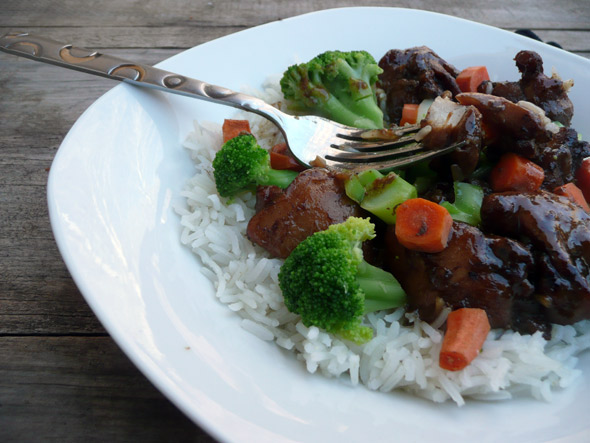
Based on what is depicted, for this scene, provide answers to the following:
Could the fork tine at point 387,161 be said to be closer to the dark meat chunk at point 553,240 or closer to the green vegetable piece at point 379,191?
the green vegetable piece at point 379,191

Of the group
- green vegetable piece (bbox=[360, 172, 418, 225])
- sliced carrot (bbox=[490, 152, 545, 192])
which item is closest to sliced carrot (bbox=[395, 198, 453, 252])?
green vegetable piece (bbox=[360, 172, 418, 225])

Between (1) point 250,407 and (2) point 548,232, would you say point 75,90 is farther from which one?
(2) point 548,232

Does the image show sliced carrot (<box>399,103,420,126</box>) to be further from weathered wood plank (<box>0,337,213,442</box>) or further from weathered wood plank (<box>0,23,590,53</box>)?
weathered wood plank (<box>0,23,590,53</box>)

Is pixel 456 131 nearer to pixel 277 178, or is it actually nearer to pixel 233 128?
pixel 277 178

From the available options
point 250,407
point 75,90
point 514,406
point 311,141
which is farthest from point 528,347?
point 75,90

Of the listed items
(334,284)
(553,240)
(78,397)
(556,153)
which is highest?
(556,153)

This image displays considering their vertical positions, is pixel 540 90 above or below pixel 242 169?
above

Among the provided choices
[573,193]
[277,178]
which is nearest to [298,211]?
[277,178]
